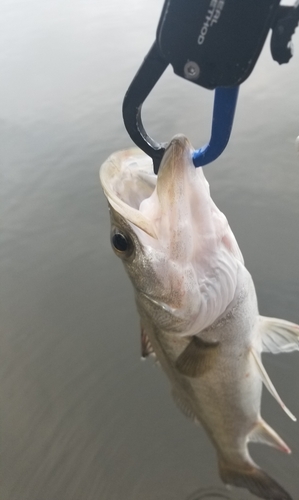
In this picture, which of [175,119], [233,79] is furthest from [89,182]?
[233,79]

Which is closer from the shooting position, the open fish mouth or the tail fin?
the open fish mouth

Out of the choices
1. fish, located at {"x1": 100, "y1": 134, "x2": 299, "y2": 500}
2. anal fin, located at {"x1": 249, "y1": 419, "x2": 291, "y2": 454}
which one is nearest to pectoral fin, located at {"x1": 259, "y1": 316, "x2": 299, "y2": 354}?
fish, located at {"x1": 100, "y1": 134, "x2": 299, "y2": 500}

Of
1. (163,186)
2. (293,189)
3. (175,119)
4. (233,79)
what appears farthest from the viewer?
(175,119)

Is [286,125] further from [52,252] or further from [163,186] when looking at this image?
[163,186]

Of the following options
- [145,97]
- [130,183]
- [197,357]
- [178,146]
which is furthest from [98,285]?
[145,97]

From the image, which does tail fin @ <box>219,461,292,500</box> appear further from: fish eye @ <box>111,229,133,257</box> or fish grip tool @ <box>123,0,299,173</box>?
fish grip tool @ <box>123,0,299,173</box>

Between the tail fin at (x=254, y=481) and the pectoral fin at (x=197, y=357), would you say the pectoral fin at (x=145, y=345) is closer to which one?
the pectoral fin at (x=197, y=357)
